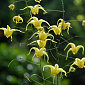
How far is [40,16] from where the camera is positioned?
22.1 ft

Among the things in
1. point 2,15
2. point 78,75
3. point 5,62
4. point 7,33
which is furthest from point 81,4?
point 7,33

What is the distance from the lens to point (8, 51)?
4.53 meters

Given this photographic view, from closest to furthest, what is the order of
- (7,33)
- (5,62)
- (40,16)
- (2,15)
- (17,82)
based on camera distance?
(7,33), (17,82), (5,62), (40,16), (2,15)

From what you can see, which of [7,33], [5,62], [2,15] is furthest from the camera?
[2,15]

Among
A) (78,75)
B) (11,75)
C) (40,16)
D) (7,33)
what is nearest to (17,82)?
(11,75)

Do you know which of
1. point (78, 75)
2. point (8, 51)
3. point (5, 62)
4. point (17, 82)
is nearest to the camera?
point (17, 82)

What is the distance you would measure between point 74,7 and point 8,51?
2.55 meters

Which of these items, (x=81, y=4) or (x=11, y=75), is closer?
(x=11, y=75)

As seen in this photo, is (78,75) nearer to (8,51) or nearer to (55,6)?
(55,6)

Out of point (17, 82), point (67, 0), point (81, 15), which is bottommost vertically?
point (17, 82)

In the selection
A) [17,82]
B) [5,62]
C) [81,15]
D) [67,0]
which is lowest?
[17,82]

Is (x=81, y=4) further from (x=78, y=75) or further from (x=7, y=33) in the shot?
(x=7, y=33)

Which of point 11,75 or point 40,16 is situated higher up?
point 40,16

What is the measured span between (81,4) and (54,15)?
27.9 inches
